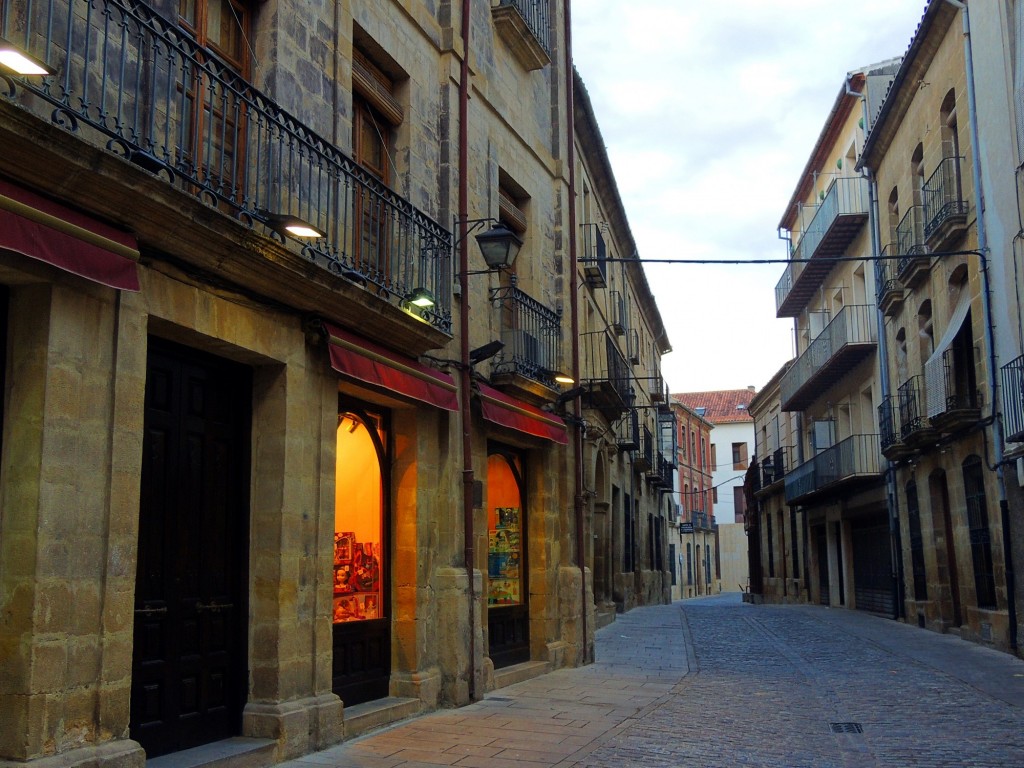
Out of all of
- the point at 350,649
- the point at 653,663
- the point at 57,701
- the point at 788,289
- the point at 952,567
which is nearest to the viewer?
the point at 57,701

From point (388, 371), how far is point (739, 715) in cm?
429

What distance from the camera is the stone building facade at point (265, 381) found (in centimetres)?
527

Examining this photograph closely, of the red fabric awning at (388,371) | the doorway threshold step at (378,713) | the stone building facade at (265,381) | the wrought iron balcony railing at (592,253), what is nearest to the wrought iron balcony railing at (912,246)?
the wrought iron balcony railing at (592,253)

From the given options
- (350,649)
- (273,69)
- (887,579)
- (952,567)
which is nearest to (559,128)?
(273,69)

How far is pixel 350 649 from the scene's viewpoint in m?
8.61

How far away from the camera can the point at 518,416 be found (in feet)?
37.4

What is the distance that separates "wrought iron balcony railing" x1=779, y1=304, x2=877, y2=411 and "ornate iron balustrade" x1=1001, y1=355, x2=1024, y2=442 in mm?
8895

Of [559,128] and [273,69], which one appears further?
[559,128]

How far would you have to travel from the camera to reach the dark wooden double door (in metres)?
6.34

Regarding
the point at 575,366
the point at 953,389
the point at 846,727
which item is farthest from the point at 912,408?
the point at 846,727

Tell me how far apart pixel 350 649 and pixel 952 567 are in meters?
13.2

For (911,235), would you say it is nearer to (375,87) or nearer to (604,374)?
(604,374)

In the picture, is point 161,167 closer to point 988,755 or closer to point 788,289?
point 988,755

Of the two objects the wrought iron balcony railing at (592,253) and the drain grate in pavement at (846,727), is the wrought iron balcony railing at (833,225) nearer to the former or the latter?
the wrought iron balcony railing at (592,253)
